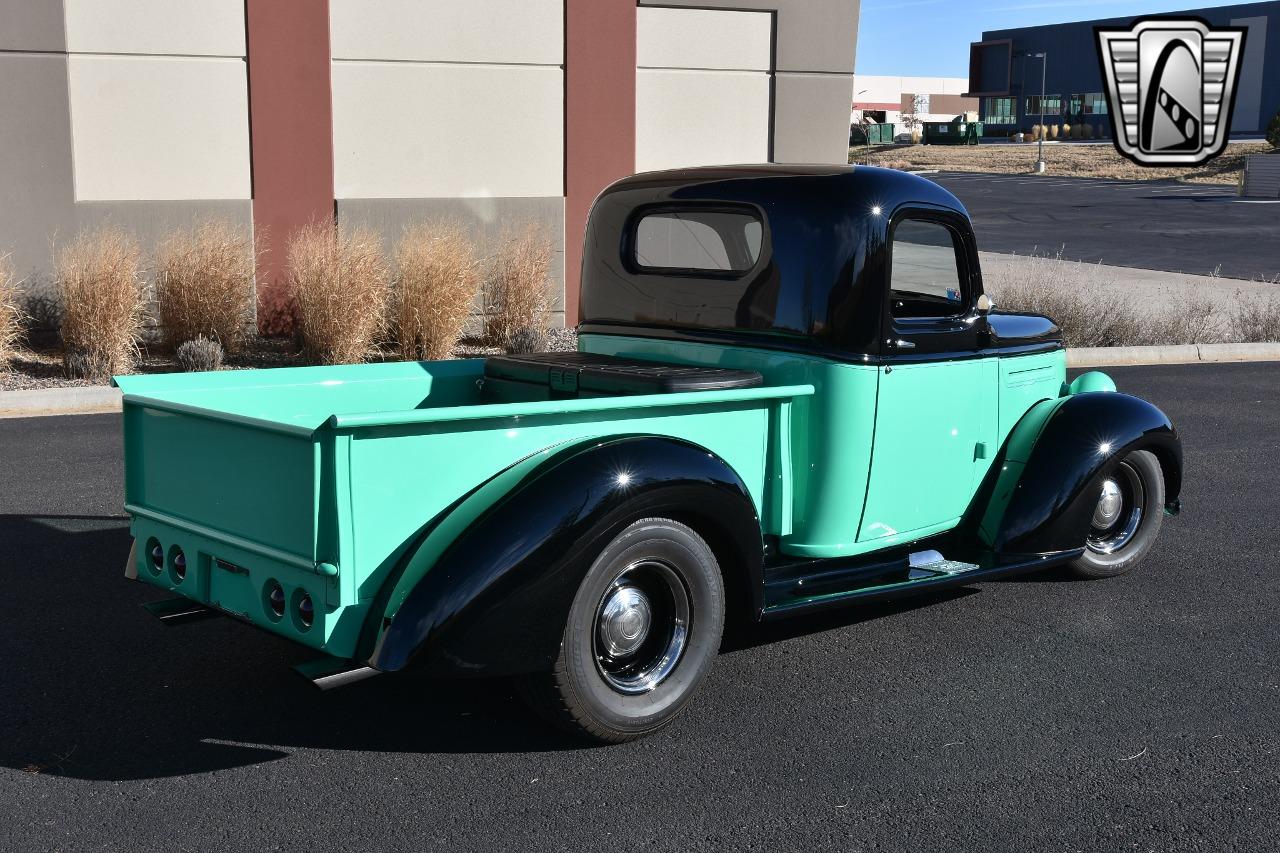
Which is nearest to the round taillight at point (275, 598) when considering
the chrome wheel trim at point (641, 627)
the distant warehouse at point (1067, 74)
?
the chrome wheel trim at point (641, 627)

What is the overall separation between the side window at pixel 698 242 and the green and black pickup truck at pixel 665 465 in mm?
16

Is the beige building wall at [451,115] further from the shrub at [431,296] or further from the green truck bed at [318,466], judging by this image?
the green truck bed at [318,466]

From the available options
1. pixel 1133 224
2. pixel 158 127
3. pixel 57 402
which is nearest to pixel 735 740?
pixel 57 402

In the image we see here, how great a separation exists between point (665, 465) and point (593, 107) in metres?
10.5

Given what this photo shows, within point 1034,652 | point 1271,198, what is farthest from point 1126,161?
point 1034,652

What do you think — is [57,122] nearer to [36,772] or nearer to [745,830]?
[36,772]

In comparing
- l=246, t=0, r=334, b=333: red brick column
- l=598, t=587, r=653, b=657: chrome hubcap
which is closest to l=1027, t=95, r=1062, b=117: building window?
l=246, t=0, r=334, b=333: red brick column

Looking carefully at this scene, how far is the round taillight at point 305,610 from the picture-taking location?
12.5ft

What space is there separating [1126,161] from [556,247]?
52358 millimetres

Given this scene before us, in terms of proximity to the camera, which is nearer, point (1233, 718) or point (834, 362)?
point (1233, 718)

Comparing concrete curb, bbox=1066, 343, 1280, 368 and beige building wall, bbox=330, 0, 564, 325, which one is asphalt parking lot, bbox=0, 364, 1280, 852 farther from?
beige building wall, bbox=330, 0, 564, 325

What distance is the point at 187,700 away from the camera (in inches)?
178

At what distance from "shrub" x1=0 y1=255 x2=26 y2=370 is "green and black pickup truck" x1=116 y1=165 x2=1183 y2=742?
6.74 m

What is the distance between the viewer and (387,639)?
3.74 meters
